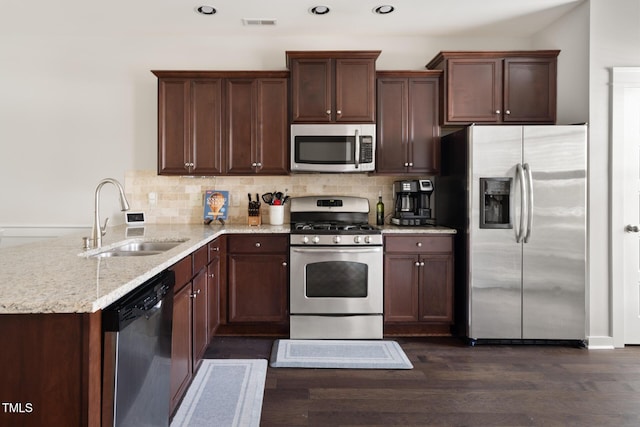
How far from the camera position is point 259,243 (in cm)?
335

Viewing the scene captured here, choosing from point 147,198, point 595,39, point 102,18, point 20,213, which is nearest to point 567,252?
point 595,39

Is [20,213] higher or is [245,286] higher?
[20,213]

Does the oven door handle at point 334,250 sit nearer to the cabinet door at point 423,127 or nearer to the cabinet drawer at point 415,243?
the cabinet drawer at point 415,243

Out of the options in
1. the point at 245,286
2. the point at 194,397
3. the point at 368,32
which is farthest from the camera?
the point at 368,32

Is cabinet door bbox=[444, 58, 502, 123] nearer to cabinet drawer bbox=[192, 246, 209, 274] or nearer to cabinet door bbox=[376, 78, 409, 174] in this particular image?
cabinet door bbox=[376, 78, 409, 174]

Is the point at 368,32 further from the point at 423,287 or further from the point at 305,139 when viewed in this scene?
the point at 423,287

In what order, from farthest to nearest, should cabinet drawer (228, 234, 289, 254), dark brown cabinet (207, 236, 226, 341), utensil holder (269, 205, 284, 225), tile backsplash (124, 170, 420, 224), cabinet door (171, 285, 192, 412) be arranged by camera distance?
1. tile backsplash (124, 170, 420, 224)
2. utensil holder (269, 205, 284, 225)
3. cabinet drawer (228, 234, 289, 254)
4. dark brown cabinet (207, 236, 226, 341)
5. cabinet door (171, 285, 192, 412)

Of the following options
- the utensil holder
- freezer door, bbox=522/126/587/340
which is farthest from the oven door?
freezer door, bbox=522/126/587/340

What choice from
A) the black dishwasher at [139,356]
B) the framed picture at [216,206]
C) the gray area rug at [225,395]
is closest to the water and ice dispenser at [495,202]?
the gray area rug at [225,395]

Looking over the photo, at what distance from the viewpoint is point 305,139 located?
3.52 meters

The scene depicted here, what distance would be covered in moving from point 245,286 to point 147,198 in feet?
4.58

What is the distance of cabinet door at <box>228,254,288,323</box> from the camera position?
11.0ft

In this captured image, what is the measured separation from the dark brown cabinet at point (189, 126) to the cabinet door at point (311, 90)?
67cm

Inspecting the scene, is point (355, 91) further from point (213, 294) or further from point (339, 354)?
point (339, 354)
